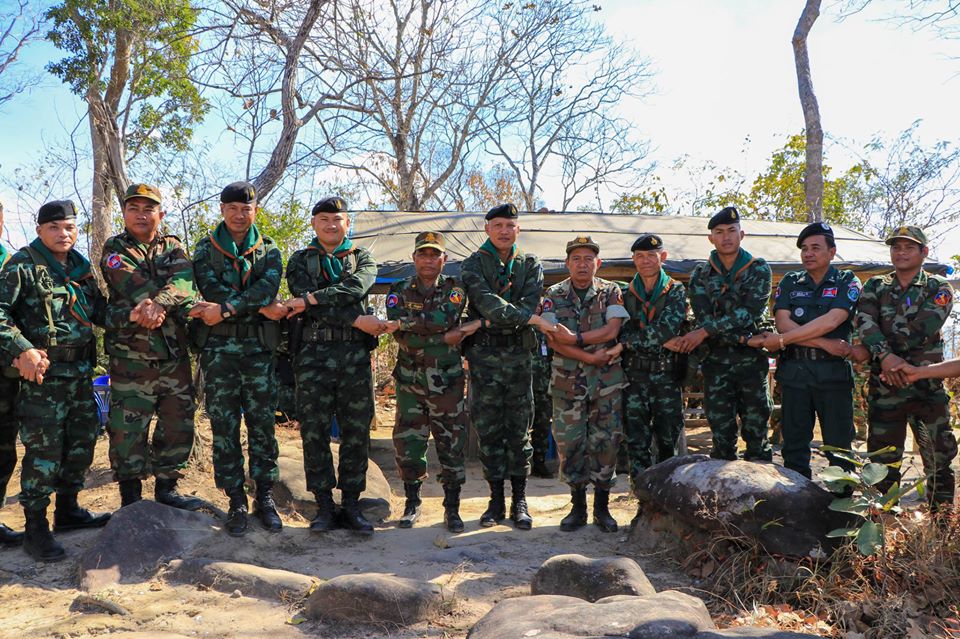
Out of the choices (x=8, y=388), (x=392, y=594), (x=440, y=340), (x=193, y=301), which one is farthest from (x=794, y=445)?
(x=8, y=388)

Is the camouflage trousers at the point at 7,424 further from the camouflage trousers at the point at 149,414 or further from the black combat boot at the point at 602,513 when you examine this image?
the black combat boot at the point at 602,513

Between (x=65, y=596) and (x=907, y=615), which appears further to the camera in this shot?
(x=65, y=596)

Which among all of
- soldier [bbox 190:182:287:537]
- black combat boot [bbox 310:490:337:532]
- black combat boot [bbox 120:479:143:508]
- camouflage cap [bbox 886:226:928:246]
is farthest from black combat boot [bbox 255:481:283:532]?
camouflage cap [bbox 886:226:928:246]

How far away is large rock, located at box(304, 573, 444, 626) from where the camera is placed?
118 inches

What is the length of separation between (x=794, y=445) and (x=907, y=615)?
5.20ft

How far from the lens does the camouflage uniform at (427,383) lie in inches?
173

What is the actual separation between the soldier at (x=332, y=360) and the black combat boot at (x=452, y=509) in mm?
568

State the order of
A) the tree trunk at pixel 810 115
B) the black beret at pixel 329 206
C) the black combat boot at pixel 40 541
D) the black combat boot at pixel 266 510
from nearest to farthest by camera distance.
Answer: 1. the black combat boot at pixel 40 541
2. the black combat boot at pixel 266 510
3. the black beret at pixel 329 206
4. the tree trunk at pixel 810 115

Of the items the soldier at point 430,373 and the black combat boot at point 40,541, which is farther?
the soldier at point 430,373

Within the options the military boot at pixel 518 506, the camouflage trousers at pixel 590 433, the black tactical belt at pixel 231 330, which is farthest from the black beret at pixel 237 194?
the military boot at pixel 518 506

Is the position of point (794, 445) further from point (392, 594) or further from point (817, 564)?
point (392, 594)

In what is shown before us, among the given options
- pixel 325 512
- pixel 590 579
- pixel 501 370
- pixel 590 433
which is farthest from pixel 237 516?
pixel 590 433

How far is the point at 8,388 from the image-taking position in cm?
387

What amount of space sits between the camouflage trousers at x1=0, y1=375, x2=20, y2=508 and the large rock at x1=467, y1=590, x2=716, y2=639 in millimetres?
3084
